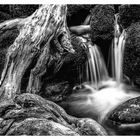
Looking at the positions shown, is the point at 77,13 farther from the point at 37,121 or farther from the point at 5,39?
the point at 37,121

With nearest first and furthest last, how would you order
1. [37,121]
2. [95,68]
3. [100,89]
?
[37,121], [100,89], [95,68]

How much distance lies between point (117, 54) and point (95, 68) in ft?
1.78

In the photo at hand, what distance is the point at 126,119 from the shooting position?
11.9 ft

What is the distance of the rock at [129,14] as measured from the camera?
4906 millimetres

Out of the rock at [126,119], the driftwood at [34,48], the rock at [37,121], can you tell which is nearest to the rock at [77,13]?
the driftwood at [34,48]

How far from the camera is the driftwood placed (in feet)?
11.8

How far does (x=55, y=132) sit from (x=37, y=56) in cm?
158

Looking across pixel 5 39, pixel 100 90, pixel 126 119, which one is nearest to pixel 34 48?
pixel 5 39

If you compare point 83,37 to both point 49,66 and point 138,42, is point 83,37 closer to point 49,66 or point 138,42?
point 138,42

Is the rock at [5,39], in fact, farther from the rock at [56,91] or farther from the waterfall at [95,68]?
the waterfall at [95,68]

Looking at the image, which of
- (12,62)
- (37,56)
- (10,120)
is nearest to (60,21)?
(37,56)

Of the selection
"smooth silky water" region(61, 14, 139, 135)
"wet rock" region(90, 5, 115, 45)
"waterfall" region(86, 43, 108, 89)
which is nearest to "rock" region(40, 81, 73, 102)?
"smooth silky water" region(61, 14, 139, 135)

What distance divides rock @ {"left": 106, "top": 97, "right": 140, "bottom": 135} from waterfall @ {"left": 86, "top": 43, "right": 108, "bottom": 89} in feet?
4.90
